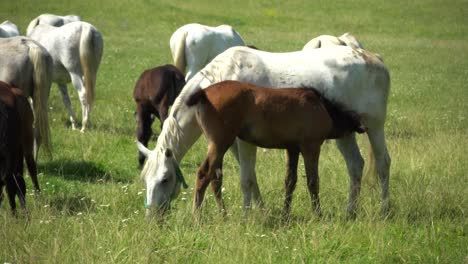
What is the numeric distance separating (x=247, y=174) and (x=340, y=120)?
110 cm

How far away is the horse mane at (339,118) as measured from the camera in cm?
727

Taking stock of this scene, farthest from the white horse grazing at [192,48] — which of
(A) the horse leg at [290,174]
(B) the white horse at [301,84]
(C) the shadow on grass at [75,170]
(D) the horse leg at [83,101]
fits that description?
(A) the horse leg at [290,174]

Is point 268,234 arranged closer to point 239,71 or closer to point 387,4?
point 239,71

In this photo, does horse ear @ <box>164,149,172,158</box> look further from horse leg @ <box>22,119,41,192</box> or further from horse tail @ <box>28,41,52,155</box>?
horse tail @ <box>28,41,52,155</box>

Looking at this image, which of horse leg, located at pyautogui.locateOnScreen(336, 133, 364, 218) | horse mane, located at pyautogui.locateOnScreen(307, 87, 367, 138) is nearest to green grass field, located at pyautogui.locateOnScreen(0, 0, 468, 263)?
horse leg, located at pyautogui.locateOnScreen(336, 133, 364, 218)

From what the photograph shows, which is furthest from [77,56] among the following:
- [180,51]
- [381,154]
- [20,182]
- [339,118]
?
[339,118]

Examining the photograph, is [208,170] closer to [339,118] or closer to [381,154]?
[339,118]

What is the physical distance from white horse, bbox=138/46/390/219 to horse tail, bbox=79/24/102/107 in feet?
20.3

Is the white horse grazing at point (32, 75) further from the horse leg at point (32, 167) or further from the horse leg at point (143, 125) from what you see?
the horse leg at point (32, 167)

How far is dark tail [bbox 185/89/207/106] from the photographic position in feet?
21.1

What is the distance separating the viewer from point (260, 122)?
6.57 m

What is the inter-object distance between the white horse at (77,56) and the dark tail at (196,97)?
23.2ft

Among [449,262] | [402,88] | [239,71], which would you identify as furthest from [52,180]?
[402,88]

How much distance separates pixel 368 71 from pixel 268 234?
8.08 ft
